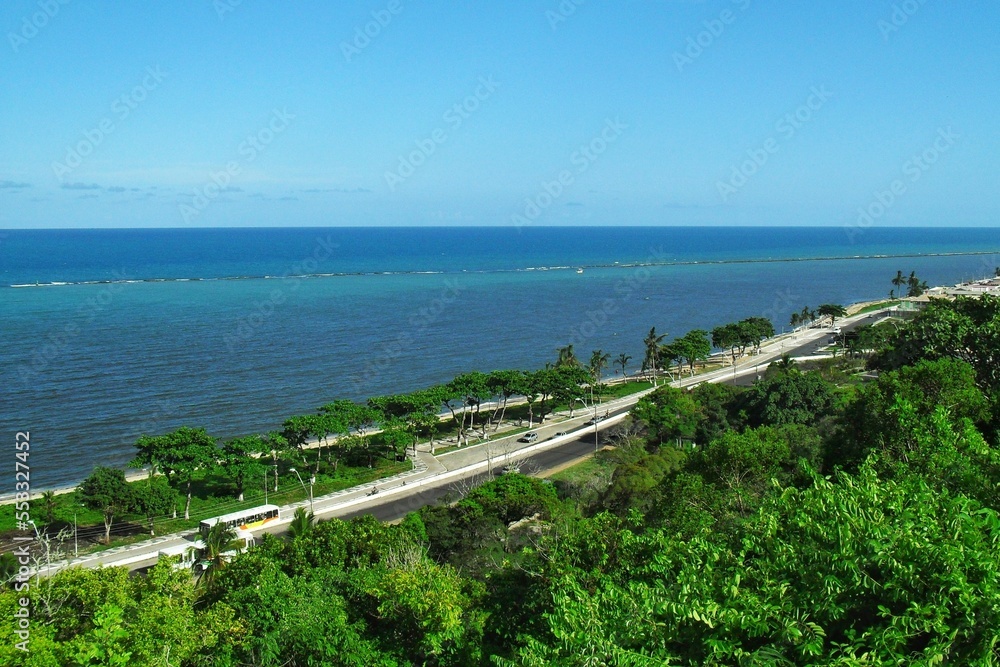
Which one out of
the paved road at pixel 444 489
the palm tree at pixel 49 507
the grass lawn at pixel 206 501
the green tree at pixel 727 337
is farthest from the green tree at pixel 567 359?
the palm tree at pixel 49 507

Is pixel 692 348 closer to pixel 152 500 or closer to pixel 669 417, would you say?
pixel 669 417

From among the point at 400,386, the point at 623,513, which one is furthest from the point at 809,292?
the point at 623,513

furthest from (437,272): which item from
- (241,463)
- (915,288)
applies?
(241,463)

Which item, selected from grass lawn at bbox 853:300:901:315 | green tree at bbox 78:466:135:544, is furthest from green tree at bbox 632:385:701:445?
grass lawn at bbox 853:300:901:315

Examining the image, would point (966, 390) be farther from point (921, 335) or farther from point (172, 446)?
point (172, 446)

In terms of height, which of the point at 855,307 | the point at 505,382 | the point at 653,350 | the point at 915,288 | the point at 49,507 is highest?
the point at 915,288

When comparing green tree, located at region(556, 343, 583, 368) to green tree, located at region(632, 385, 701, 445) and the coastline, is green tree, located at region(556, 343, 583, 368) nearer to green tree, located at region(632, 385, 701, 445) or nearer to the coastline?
green tree, located at region(632, 385, 701, 445)
